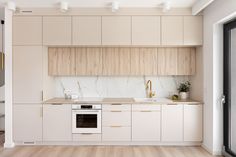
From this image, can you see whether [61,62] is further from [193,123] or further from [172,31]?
[193,123]

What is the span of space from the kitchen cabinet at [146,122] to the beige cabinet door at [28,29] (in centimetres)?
228

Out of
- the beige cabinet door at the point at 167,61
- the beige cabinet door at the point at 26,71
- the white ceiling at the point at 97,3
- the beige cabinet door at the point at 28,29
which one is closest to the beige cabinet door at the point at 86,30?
the white ceiling at the point at 97,3

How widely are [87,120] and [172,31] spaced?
2.36 m

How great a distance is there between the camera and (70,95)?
4.66 m

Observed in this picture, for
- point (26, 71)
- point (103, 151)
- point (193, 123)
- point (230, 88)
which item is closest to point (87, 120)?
point (103, 151)

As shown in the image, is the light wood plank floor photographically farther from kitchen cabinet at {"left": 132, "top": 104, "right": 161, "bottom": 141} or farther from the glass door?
the glass door

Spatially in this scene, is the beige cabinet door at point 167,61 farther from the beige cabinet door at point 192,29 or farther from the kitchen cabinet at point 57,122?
the kitchen cabinet at point 57,122

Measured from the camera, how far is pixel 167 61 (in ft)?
15.1

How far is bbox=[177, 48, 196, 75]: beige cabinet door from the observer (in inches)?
180

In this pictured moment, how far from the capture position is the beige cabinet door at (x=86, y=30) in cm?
427

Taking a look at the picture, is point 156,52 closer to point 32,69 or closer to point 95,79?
point 95,79

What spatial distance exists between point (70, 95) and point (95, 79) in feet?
2.12

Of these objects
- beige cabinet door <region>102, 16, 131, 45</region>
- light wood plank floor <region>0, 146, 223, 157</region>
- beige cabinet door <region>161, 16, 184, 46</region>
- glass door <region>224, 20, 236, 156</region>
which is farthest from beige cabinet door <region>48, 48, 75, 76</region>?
glass door <region>224, 20, 236, 156</region>

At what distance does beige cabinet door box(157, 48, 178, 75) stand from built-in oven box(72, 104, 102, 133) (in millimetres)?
1521
